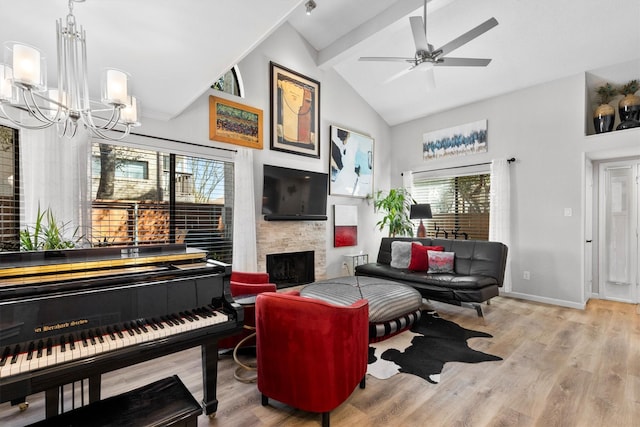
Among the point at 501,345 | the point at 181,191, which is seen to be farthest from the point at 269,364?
the point at 181,191

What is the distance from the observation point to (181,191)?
3660 mm

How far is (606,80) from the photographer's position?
13.4 feet

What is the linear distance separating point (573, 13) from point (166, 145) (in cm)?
490

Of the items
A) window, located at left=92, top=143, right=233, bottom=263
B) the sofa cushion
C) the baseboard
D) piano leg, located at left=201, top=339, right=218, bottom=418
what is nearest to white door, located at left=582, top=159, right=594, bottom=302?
the baseboard

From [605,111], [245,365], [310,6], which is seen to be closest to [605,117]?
[605,111]

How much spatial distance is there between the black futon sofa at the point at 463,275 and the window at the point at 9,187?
3.97 m

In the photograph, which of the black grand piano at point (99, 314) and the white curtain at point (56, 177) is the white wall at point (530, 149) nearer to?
the white curtain at point (56, 177)

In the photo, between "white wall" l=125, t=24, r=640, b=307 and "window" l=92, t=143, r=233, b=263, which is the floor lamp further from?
"window" l=92, t=143, r=233, b=263

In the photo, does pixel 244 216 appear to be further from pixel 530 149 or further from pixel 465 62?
pixel 530 149

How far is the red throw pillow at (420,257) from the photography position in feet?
14.1

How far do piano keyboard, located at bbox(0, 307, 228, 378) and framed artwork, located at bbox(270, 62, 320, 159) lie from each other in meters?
3.29

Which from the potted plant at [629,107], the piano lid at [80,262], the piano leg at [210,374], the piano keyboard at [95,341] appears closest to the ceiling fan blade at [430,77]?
the potted plant at [629,107]

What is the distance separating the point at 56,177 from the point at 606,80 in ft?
21.3

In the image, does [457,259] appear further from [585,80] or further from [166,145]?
[166,145]
